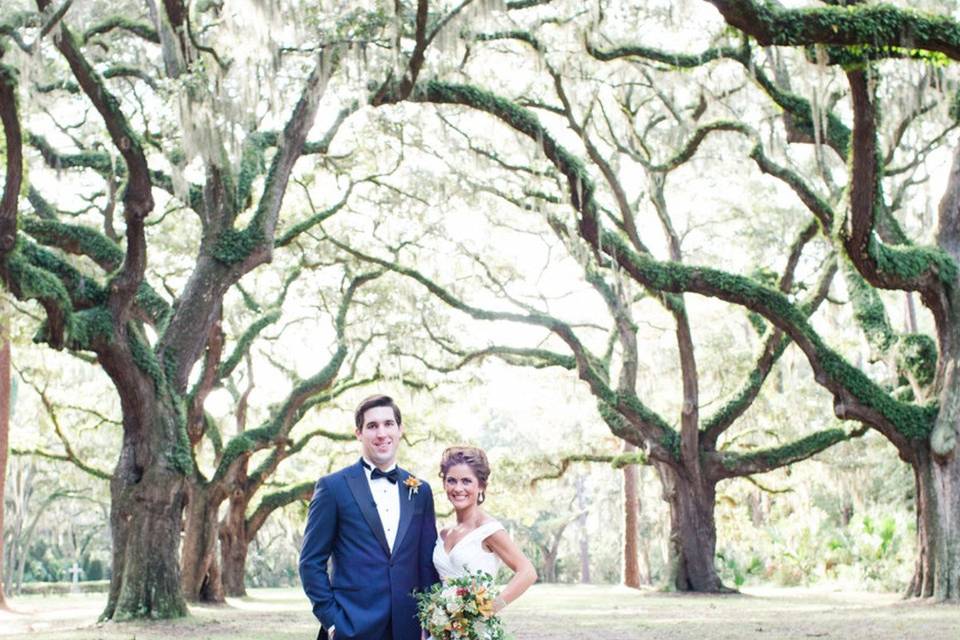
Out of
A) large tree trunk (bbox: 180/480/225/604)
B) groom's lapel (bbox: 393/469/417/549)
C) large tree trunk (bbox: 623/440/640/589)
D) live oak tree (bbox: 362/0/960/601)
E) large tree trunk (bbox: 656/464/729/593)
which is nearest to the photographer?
groom's lapel (bbox: 393/469/417/549)

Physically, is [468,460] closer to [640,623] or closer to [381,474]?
[381,474]

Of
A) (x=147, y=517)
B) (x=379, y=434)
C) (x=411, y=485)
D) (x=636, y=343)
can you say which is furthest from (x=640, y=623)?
(x=379, y=434)

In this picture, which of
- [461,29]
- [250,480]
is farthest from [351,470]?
[250,480]

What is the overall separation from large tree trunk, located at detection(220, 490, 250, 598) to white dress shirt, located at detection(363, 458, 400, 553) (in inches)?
695

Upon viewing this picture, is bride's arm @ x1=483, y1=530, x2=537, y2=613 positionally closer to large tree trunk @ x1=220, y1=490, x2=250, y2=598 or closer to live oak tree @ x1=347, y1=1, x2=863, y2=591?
live oak tree @ x1=347, y1=1, x2=863, y2=591

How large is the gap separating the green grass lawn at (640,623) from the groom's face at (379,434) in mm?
6862

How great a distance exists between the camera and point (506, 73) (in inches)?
661

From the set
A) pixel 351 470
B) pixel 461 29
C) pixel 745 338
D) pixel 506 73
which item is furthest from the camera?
pixel 745 338

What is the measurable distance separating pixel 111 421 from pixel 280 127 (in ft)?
29.4

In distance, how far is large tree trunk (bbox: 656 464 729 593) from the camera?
19.4 m

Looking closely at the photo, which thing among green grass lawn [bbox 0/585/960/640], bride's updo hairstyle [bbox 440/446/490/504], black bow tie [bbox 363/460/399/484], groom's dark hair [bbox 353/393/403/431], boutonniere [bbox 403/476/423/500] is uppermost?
groom's dark hair [bbox 353/393/403/431]

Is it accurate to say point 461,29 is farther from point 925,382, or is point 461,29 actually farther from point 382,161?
point 925,382

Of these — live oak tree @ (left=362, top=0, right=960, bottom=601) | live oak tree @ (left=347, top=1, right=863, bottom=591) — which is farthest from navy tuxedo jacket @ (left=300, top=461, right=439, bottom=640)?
live oak tree @ (left=347, top=1, right=863, bottom=591)

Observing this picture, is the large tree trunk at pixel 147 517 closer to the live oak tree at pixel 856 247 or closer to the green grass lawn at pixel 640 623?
the green grass lawn at pixel 640 623
